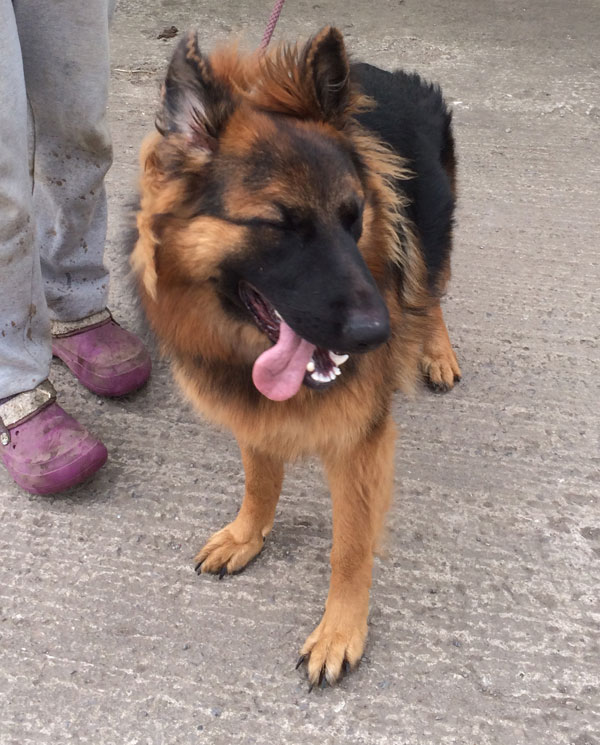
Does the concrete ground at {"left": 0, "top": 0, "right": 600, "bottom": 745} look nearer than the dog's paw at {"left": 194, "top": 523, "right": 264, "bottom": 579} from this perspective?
Yes

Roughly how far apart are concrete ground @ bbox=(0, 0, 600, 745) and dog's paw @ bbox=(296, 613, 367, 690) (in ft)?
0.15

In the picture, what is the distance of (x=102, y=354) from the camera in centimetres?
296

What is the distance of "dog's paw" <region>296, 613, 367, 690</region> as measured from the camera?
78.5 inches

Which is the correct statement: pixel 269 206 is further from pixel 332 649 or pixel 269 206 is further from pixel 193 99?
pixel 332 649

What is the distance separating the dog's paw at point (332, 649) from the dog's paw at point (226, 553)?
358 millimetres

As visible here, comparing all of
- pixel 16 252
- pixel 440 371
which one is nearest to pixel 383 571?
pixel 440 371

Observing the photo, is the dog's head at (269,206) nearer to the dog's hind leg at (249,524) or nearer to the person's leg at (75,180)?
the dog's hind leg at (249,524)

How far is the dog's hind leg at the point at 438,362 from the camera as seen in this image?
3041 mm

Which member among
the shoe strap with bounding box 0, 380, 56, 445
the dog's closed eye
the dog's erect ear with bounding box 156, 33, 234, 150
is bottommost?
the shoe strap with bounding box 0, 380, 56, 445

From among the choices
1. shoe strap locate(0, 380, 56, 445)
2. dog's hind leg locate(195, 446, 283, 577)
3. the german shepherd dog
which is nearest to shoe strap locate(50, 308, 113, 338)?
shoe strap locate(0, 380, 56, 445)

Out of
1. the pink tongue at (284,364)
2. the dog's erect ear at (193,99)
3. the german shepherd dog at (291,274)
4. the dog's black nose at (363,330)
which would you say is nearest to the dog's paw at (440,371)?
the german shepherd dog at (291,274)

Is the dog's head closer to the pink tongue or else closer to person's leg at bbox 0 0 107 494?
the pink tongue

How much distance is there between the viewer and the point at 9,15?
209 cm

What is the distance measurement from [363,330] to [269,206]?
0.39 m
